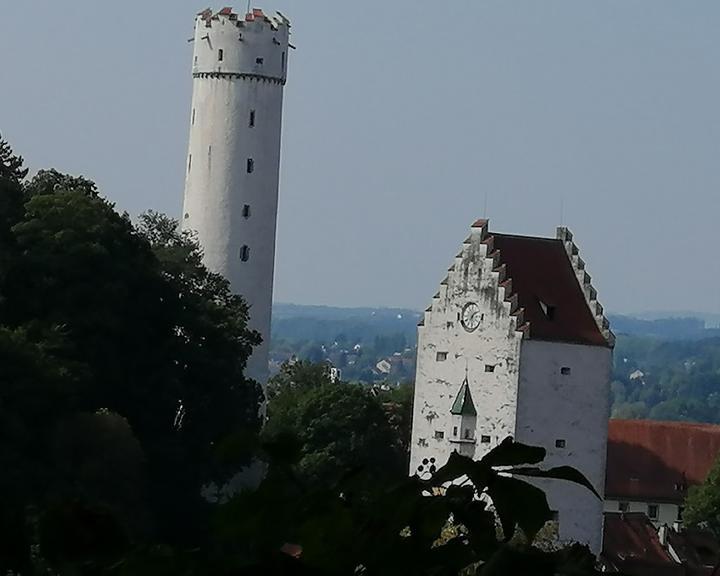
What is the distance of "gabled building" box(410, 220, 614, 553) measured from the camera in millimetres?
63094

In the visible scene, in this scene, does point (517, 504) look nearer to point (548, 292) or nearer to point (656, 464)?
point (548, 292)

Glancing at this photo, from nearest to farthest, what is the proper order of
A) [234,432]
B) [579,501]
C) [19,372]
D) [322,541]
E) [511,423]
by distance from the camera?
[322,541] → [234,432] → [19,372] → [579,501] → [511,423]

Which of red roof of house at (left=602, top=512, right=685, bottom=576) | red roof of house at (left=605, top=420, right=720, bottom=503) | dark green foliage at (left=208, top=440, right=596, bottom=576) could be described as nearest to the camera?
dark green foliage at (left=208, top=440, right=596, bottom=576)

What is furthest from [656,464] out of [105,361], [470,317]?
[105,361]

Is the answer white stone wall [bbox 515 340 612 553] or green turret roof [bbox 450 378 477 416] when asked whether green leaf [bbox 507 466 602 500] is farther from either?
green turret roof [bbox 450 378 477 416]

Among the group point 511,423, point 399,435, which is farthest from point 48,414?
point 399,435

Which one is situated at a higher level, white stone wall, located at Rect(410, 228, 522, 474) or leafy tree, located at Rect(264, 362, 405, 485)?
white stone wall, located at Rect(410, 228, 522, 474)

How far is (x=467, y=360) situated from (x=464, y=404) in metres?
1.28

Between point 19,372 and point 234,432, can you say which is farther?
point 19,372

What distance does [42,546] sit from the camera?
10.2ft

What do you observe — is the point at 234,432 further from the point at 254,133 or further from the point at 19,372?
the point at 254,133

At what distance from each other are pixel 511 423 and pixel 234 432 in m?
59.7

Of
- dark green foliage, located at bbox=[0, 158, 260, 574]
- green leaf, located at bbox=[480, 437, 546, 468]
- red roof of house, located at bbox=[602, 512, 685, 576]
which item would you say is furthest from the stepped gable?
green leaf, located at bbox=[480, 437, 546, 468]

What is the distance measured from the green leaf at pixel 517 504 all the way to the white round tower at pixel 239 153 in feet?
229
